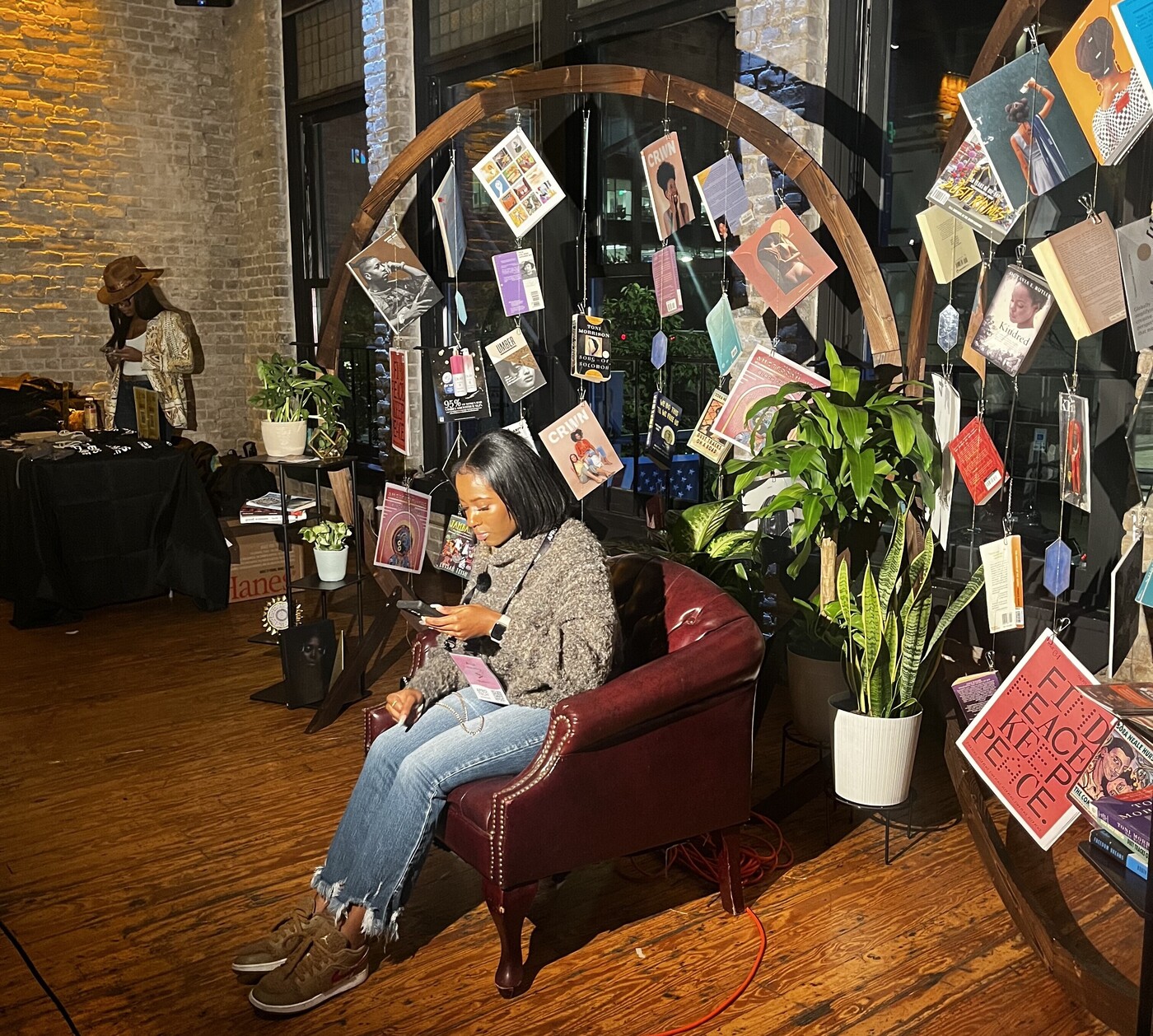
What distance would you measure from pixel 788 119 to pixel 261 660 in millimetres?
3090

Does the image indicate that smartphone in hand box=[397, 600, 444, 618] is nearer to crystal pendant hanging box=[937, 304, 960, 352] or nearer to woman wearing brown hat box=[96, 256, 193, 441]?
crystal pendant hanging box=[937, 304, 960, 352]

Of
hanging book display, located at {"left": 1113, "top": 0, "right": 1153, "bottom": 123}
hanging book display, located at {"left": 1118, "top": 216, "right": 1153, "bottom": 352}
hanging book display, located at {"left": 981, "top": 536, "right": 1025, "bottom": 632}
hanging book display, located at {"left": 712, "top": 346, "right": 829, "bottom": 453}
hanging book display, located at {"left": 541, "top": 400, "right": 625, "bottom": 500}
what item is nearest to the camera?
hanging book display, located at {"left": 1113, "top": 0, "right": 1153, "bottom": 123}

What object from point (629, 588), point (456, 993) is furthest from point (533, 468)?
point (456, 993)

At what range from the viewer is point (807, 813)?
3355 millimetres

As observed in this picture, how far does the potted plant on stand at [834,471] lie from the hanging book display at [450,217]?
6.00 ft

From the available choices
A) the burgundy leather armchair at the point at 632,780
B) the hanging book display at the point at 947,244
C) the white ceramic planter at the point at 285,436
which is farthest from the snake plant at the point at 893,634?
the white ceramic planter at the point at 285,436

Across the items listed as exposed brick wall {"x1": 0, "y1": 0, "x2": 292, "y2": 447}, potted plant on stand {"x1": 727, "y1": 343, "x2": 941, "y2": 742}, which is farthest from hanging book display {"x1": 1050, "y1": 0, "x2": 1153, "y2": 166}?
exposed brick wall {"x1": 0, "y1": 0, "x2": 292, "y2": 447}

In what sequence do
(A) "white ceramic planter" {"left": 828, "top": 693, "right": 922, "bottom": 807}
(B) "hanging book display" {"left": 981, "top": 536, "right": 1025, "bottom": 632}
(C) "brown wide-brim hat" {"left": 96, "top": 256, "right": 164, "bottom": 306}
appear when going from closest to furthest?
(B) "hanging book display" {"left": 981, "top": 536, "right": 1025, "bottom": 632}
(A) "white ceramic planter" {"left": 828, "top": 693, "right": 922, "bottom": 807}
(C) "brown wide-brim hat" {"left": 96, "top": 256, "right": 164, "bottom": 306}

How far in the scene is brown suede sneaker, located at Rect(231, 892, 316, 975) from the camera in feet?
8.13

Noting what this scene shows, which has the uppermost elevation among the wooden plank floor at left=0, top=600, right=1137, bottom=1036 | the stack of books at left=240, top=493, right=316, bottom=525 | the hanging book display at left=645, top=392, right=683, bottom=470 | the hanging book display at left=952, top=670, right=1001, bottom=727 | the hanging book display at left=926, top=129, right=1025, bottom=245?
the hanging book display at left=926, top=129, right=1025, bottom=245

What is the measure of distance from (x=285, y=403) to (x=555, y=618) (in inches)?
84.6

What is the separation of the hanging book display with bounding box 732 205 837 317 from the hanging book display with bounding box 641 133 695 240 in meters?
0.27

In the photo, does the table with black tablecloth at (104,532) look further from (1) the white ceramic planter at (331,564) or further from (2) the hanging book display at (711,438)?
(2) the hanging book display at (711,438)

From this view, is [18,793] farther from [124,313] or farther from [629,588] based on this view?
[124,313]
